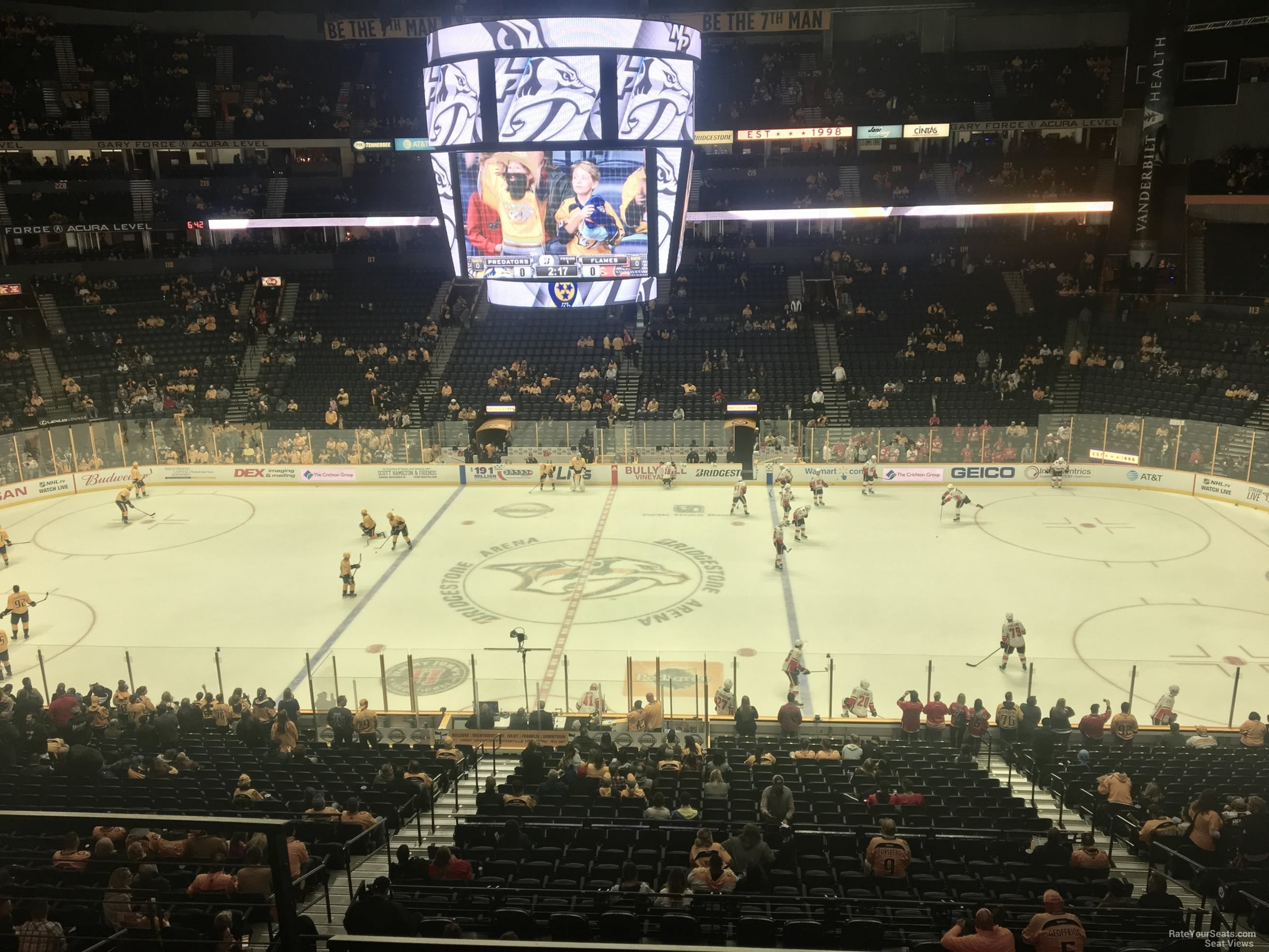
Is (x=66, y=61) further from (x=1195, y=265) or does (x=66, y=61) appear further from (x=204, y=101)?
(x=1195, y=265)

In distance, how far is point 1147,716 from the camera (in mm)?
17625

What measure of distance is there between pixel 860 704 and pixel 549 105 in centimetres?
1247

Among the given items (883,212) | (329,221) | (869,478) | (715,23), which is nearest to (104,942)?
(869,478)

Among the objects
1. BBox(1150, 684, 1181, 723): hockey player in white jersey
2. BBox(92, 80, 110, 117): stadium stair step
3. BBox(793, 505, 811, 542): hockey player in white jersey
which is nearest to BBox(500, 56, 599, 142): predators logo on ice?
BBox(793, 505, 811, 542): hockey player in white jersey

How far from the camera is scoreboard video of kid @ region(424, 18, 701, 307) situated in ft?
63.0

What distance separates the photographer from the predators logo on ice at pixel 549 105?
63.1 feet

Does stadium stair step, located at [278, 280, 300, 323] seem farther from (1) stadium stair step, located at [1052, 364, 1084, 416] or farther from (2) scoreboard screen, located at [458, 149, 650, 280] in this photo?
(1) stadium stair step, located at [1052, 364, 1084, 416]

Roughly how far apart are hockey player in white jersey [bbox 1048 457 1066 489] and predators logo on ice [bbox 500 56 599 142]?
1998cm

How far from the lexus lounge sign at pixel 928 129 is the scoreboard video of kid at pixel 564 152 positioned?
79.3ft

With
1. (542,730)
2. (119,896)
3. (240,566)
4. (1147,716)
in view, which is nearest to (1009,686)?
(1147,716)

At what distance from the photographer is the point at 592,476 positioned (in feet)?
114

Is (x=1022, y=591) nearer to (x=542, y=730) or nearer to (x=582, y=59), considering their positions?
(x=542, y=730)

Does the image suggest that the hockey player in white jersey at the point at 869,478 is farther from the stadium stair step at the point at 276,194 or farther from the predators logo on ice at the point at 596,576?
the stadium stair step at the point at 276,194

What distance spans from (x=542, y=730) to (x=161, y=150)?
1621 inches
